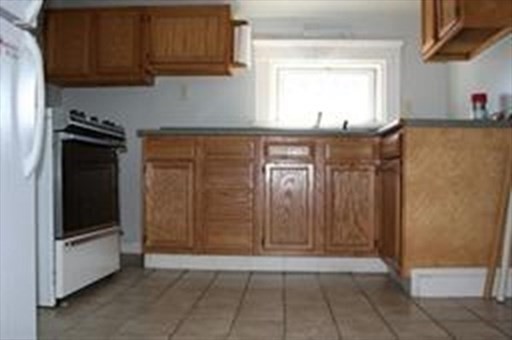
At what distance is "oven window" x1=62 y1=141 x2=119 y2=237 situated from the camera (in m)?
3.63

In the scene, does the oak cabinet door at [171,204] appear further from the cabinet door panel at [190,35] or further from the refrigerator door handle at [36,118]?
the refrigerator door handle at [36,118]

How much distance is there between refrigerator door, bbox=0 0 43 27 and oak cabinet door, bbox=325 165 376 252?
307 cm

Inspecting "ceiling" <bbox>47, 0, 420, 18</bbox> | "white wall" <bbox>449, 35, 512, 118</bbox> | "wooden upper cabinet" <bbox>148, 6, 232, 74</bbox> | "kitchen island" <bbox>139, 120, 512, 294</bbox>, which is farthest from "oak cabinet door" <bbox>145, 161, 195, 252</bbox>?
"white wall" <bbox>449, 35, 512, 118</bbox>

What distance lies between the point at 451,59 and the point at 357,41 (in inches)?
63.6

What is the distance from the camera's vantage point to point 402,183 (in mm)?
3932

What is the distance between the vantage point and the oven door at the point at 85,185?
355cm

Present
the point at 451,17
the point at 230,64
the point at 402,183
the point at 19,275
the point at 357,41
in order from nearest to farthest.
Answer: the point at 19,275 → the point at 451,17 → the point at 402,183 → the point at 230,64 → the point at 357,41

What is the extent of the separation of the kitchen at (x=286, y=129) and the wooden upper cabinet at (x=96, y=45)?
0.03m

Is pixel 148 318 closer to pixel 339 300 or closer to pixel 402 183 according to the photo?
pixel 339 300

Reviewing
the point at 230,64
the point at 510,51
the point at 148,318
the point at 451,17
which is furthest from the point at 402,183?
the point at 230,64

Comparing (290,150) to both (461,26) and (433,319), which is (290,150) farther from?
(433,319)

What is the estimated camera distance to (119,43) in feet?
18.8

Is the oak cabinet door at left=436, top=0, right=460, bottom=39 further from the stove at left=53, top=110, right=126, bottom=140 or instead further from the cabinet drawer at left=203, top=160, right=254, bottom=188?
the stove at left=53, top=110, right=126, bottom=140

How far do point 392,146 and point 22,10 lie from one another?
2.72m
